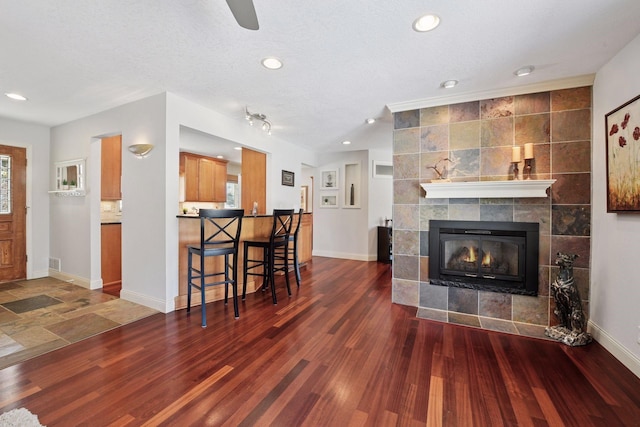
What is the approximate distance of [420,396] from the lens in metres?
1.64

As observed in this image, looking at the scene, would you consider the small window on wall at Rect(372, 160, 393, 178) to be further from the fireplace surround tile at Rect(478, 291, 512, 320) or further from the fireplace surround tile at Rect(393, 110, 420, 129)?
the fireplace surround tile at Rect(478, 291, 512, 320)

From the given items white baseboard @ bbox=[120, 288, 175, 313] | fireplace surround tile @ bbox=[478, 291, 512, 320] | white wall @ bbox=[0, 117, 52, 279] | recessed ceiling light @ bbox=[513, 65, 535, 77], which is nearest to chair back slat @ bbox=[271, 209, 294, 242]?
white baseboard @ bbox=[120, 288, 175, 313]

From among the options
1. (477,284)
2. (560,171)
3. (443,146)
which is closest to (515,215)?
(560,171)

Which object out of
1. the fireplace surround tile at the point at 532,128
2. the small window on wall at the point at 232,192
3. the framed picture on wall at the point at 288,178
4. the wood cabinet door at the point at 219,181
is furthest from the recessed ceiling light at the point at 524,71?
the small window on wall at the point at 232,192

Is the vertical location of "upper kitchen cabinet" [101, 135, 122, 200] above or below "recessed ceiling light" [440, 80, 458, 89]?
below

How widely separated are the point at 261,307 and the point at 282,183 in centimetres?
249

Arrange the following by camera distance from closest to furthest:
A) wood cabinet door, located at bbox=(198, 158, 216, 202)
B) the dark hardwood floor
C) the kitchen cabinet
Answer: the dark hardwood floor
the kitchen cabinet
wood cabinet door, located at bbox=(198, 158, 216, 202)

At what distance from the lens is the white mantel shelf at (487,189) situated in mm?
2506

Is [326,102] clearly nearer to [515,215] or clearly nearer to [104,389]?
[515,215]

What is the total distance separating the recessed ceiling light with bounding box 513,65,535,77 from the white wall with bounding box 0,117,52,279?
637 cm

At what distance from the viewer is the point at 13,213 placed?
404cm

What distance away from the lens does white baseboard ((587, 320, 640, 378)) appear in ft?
6.15

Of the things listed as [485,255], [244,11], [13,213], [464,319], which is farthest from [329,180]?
[13,213]

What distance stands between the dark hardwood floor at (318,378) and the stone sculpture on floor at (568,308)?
0.34 ft
